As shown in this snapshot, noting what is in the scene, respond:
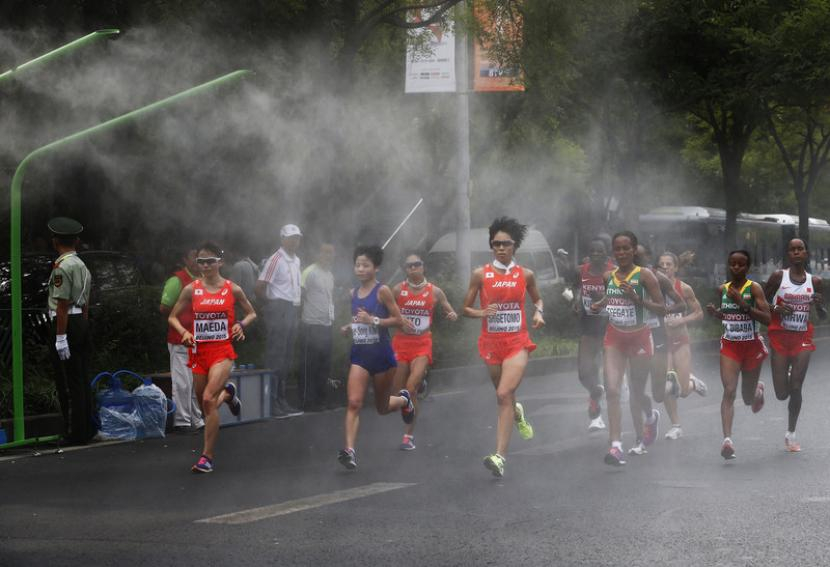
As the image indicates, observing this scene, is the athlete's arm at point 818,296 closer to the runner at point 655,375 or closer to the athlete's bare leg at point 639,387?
the runner at point 655,375

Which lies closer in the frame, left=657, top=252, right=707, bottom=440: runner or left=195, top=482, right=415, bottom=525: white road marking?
left=195, top=482, right=415, bottom=525: white road marking

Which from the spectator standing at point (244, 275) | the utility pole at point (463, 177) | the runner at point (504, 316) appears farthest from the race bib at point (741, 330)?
the utility pole at point (463, 177)

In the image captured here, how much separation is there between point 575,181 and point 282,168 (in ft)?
95.7

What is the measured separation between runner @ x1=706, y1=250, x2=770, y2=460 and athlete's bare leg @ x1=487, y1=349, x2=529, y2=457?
1610 millimetres

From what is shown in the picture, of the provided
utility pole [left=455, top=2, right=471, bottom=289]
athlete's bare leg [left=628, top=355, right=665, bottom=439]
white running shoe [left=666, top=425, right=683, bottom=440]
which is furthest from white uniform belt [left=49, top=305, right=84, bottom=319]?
utility pole [left=455, top=2, right=471, bottom=289]

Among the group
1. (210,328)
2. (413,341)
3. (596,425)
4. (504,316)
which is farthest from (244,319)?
(596,425)

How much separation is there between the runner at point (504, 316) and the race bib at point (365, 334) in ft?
2.48

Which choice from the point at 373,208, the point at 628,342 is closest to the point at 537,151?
the point at 373,208

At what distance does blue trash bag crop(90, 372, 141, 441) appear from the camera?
11.6 meters

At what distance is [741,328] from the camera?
10.1m

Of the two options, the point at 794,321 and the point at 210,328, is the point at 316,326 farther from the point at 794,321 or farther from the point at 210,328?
the point at 794,321

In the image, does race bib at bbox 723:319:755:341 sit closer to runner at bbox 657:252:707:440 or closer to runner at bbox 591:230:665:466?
runner at bbox 591:230:665:466

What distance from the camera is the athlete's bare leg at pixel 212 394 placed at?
9.43 meters

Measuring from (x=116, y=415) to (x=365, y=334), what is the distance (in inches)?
108
